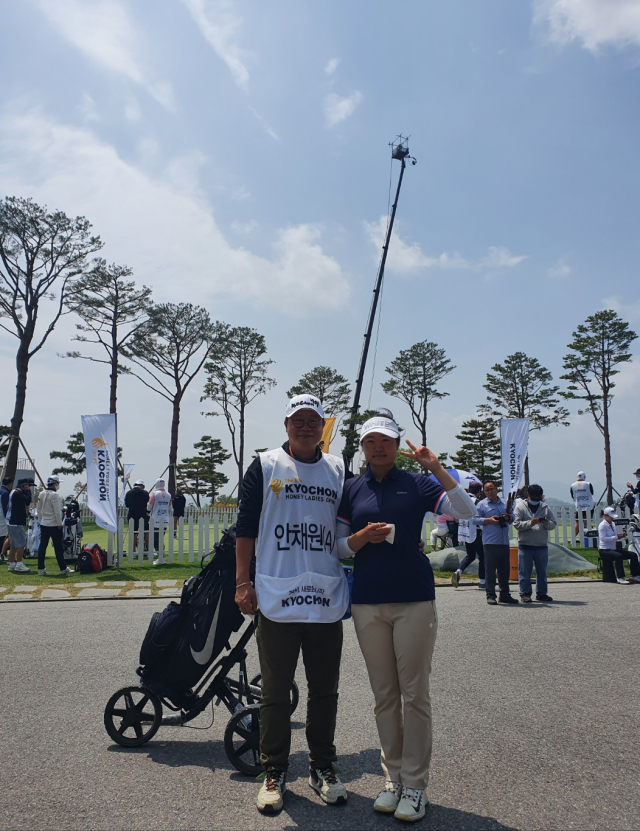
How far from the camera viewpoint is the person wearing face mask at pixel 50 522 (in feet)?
41.0

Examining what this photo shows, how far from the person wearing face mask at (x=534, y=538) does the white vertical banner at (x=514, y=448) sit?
563 centimetres

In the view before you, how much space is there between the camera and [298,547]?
3.34 m

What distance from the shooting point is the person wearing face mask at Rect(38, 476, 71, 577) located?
12508 mm

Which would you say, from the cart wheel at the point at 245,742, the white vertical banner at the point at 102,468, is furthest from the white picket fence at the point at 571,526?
the cart wheel at the point at 245,742

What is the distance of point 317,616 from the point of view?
127 inches

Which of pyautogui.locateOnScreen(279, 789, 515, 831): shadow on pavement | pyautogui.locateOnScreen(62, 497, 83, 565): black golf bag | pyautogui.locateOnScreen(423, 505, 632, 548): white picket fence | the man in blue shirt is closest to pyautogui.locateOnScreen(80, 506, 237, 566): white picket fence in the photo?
pyautogui.locateOnScreen(62, 497, 83, 565): black golf bag

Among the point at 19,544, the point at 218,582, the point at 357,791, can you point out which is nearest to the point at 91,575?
the point at 19,544

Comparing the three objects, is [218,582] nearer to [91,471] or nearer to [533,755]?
[533,755]

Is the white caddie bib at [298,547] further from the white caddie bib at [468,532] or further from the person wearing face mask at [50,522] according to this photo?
the person wearing face mask at [50,522]

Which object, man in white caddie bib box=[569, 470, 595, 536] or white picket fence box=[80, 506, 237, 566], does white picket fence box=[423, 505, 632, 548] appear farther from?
white picket fence box=[80, 506, 237, 566]

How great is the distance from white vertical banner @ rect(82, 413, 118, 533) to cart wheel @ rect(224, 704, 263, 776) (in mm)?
10415

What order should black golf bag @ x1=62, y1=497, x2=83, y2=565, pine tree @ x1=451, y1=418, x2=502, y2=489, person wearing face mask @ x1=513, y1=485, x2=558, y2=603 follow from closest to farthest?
person wearing face mask @ x1=513, y1=485, x2=558, y2=603
black golf bag @ x1=62, y1=497, x2=83, y2=565
pine tree @ x1=451, y1=418, x2=502, y2=489

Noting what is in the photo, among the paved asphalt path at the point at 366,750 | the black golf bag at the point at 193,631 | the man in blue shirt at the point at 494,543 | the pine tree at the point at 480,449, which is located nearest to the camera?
the paved asphalt path at the point at 366,750

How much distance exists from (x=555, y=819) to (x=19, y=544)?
41.1 feet
